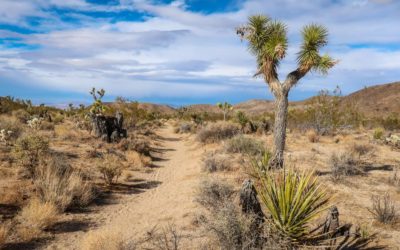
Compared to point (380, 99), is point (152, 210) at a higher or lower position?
lower

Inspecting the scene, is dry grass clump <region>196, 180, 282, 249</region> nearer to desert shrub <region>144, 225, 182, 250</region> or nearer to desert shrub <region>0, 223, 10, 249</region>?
desert shrub <region>144, 225, 182, 250</region>

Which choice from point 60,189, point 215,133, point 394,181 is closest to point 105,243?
point 60,189

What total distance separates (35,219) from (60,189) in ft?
4.98

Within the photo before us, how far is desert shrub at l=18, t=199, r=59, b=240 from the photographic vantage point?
6.74m

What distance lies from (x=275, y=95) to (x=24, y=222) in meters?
8.14

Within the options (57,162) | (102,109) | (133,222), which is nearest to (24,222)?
(133,222)

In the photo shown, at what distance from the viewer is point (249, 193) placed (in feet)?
18.4

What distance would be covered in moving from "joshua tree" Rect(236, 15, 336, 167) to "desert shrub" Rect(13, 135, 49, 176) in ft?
22.5

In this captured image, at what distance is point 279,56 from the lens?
11.4 m

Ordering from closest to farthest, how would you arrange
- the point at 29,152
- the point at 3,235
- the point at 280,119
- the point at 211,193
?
the point at 3,235, the point at 211,193, the point at 29,152, the point at 280,119

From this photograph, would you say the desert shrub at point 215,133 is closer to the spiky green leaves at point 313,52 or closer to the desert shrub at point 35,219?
the spiky green leaves at point 313,52

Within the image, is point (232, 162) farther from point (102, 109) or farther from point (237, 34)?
point (102, 109)

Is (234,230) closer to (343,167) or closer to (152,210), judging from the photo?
(152,210)

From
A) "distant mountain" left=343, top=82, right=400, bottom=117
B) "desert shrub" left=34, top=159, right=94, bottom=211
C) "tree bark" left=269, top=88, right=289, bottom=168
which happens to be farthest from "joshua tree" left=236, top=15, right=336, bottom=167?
"distant mountain" left=343, top=82, right=400, bottom=117
